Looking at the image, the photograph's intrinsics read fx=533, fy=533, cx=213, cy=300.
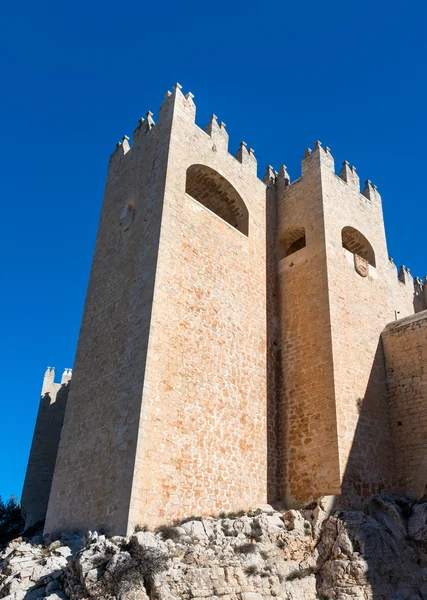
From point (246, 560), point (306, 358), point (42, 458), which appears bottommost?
point (246, 560)

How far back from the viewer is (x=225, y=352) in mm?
11211

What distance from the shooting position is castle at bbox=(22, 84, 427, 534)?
9539 millimetres

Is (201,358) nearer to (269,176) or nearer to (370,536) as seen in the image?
(370,536)

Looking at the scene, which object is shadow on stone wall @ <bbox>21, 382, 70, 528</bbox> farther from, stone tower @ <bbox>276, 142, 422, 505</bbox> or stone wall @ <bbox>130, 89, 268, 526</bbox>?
stone tower @ <bbox>276, 142, 422, 505</bbox>

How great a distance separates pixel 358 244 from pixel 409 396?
4816mm

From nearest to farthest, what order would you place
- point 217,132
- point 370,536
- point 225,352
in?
point 370,536 → point 225,352 → point 217,132

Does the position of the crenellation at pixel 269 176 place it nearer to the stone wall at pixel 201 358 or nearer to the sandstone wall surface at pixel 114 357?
the stone wall at pixel 201 358

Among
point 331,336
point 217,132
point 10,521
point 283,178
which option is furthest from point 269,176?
point 10,521

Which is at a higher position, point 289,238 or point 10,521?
point 289,238

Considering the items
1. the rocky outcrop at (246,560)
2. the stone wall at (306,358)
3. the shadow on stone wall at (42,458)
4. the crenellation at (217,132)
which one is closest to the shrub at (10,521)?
the shadow on stone wall at (42,458)

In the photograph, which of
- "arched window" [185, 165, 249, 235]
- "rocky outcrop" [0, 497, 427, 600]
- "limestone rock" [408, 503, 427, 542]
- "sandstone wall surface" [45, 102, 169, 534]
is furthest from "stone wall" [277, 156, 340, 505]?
"sandstone wall surface" [45, 102, 169, 534]

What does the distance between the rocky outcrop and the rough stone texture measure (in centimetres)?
533

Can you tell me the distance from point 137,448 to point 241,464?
2636 millimetres

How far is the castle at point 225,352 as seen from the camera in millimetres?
9539
